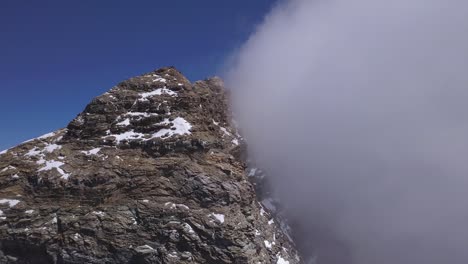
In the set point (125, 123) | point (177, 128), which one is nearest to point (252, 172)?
point (125, 123)

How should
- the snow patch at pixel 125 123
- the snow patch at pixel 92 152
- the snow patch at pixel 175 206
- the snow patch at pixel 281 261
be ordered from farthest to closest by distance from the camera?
the snow patch at pixel 281 261 → the snow patch at pixel 125 123 → the snow patch at pixel 92 152 → the snow patch at pixel 175 206

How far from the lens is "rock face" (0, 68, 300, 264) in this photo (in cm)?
4794

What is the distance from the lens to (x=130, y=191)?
Result: 5181 centimetres

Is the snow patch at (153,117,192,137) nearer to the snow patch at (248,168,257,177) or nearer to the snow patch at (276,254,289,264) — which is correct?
the snow patch at (276,254,289,264)

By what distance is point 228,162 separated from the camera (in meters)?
58.0

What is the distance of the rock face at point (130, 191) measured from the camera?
47.9 metres

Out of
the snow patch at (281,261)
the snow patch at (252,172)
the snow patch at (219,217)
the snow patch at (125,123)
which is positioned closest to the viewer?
the snow patch at (219,217)

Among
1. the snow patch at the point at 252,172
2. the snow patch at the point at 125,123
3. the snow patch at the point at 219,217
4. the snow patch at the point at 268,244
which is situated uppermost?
the snow patch at the point at 252,172

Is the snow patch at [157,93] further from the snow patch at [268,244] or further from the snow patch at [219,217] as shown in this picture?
the snow patch at [268,244]

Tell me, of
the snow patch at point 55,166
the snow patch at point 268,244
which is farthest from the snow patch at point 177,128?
the snow patch at point 268,244

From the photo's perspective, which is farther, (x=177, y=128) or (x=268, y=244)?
(x=268, y=244)

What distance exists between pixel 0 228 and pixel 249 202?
1150 inches

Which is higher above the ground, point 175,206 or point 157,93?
point 157,93

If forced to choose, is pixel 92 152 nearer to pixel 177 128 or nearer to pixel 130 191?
pixel 130 191
